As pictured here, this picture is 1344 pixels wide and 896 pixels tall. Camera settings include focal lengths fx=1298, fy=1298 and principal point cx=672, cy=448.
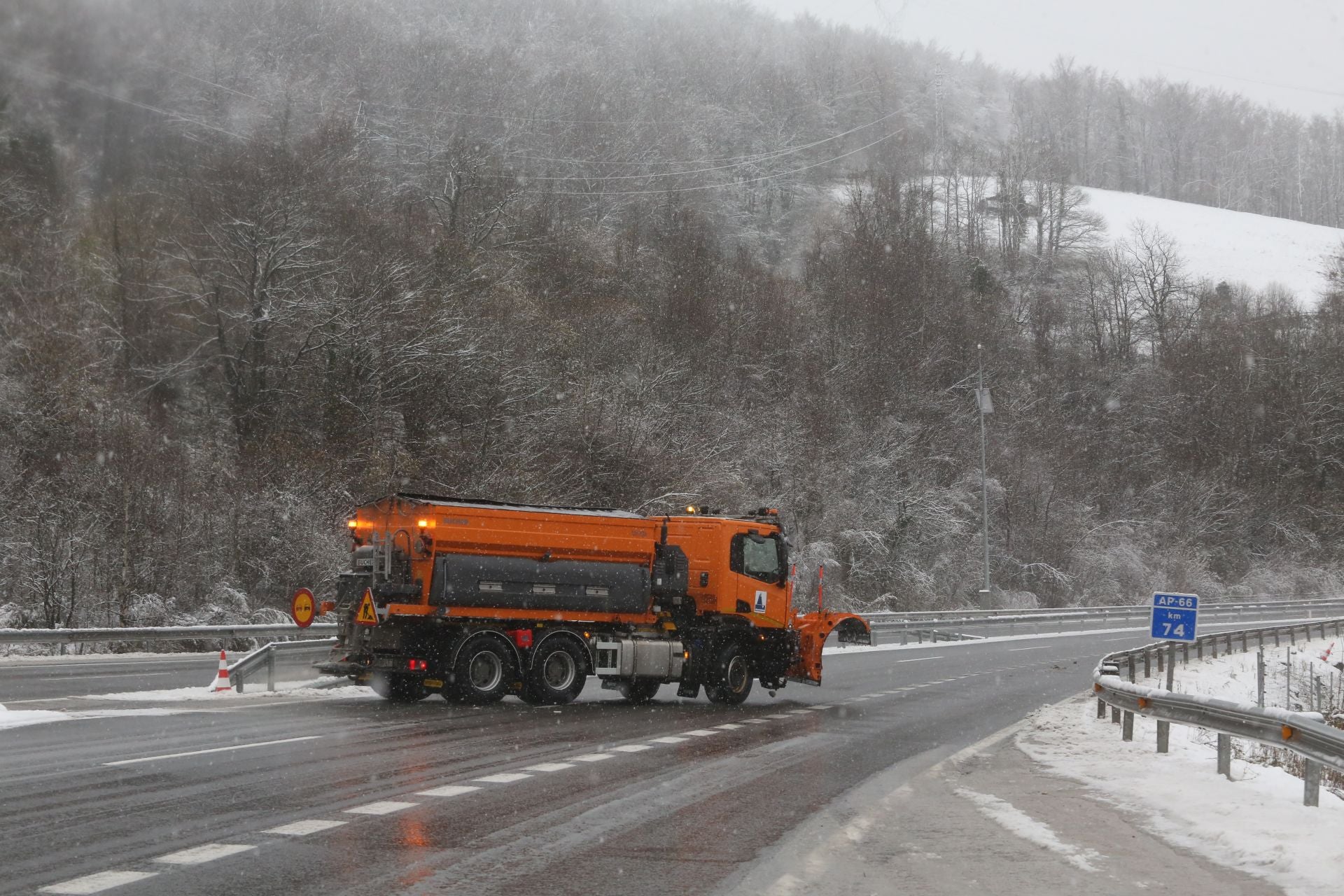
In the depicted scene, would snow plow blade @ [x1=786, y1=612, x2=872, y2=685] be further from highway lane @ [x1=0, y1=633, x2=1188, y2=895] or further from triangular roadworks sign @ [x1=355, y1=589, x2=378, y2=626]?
triangular roadworks sign @ [x1=355, y1=589, x2=378, y2=626]

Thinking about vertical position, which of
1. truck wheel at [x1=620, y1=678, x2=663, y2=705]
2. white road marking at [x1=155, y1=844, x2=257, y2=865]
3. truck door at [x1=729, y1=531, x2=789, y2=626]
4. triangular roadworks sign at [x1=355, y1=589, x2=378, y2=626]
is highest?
truck door at [x1=729, y1=531, x2=789, y2=626]

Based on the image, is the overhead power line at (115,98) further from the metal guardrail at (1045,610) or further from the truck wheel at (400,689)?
the truck wheel at (400,689)

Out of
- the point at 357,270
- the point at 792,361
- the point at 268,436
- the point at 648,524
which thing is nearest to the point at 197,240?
the point at 357,270

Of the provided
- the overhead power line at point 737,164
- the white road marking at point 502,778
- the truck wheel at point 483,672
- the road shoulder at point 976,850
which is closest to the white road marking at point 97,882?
the road shoulder at point 976,850

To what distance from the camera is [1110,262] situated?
263 ft

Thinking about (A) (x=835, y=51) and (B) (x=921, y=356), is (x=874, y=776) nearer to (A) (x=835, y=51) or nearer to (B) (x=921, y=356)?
(B) (x=921, y=356)

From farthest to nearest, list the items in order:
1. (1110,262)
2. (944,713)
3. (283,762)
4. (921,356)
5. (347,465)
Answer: (1110,262), (921,356), (347,465), (944,713), (283,762)

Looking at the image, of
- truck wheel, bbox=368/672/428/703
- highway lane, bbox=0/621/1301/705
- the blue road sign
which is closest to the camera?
the blue road sign

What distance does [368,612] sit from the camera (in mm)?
17422

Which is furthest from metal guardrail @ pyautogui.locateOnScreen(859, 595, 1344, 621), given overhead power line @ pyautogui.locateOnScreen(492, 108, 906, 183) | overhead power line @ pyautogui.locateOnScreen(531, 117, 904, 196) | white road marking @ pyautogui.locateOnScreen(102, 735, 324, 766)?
white road marking @ pyautogui.locateOnScreen(102, 735, 324, 766)

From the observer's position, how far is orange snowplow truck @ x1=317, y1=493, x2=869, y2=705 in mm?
17531

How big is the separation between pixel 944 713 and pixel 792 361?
121 ft

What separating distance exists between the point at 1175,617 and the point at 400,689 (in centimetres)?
1090

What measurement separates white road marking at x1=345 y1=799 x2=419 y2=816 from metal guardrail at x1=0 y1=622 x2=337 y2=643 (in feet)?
53.3
